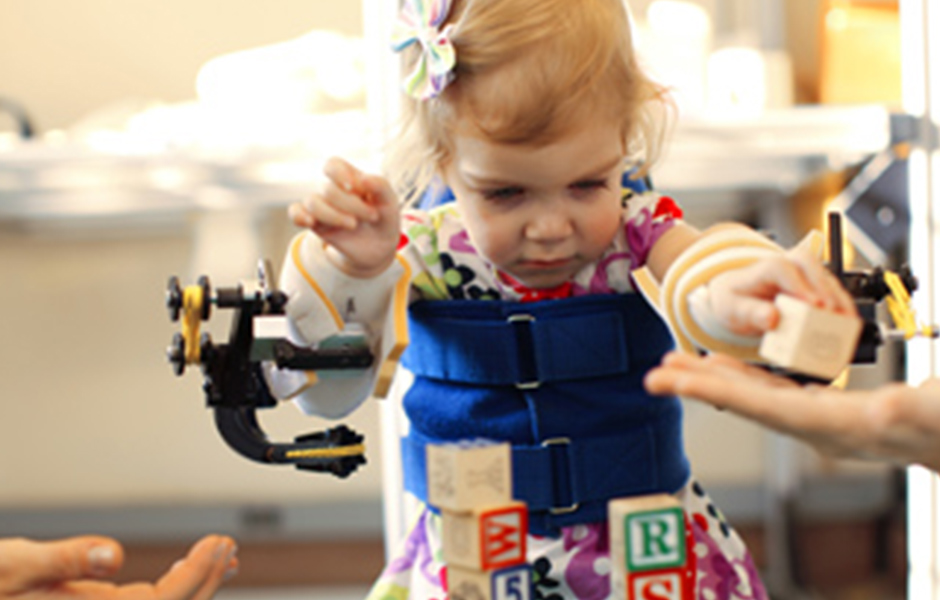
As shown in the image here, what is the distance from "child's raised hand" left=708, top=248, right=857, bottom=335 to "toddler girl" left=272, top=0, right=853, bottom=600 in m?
0.06

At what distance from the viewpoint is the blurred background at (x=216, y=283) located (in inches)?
76.1

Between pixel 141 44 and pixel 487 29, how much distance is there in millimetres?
1658

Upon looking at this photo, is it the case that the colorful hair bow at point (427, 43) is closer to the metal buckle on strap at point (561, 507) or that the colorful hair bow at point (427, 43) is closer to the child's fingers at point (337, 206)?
the child's fingers at point (337, 206)

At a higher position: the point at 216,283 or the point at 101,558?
the point at 216,283

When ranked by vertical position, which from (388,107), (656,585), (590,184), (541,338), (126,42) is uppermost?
(126,42)

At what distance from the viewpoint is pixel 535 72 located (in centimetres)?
73

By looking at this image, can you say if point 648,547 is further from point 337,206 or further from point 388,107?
point 388,107

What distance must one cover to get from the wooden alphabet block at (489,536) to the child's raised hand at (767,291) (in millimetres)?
154

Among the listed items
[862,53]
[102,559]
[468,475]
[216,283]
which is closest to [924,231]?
[862,53]

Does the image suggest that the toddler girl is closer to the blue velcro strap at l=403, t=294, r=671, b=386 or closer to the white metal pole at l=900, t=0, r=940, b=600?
the blue velcro strap at l=403, t=294, r=671, b=386

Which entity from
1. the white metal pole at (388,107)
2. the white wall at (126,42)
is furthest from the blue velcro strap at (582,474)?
the white wall at (126,42)

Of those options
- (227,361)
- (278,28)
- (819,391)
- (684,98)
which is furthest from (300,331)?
(278,28)

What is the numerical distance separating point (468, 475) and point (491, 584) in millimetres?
53

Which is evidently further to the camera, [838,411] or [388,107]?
[388,107]
